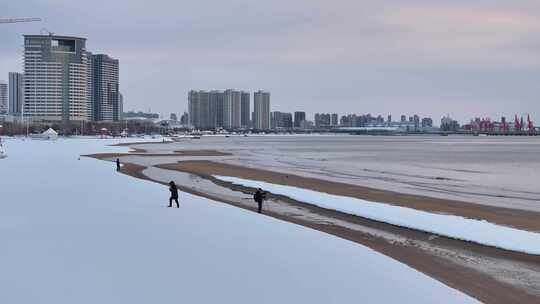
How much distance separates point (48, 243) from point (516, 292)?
1216 cm

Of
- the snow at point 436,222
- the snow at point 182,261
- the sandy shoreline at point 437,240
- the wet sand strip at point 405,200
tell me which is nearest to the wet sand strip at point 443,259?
the sandy shoreline at point 437,240

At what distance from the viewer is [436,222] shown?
2388 cm

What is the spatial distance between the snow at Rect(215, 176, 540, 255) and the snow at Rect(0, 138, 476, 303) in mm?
5206

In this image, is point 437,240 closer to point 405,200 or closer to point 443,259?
point 443,259

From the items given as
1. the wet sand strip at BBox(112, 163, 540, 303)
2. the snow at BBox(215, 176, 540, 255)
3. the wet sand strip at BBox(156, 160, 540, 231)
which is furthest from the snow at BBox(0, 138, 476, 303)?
the wet sand strip at BBox(156, 160, 540, 231)

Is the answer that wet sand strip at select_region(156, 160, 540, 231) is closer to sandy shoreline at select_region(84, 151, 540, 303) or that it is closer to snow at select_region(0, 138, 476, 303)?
sandy shoreline at select_region(84, 151, 540, 303)

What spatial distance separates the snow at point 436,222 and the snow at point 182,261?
17.1 feet

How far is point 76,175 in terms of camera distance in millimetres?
39688

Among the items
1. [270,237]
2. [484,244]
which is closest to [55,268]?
[270,237]

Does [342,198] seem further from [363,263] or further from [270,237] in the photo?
[363,263]

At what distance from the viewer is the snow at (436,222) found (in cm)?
2006

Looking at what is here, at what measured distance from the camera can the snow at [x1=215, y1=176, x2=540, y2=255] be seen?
65.8 feet

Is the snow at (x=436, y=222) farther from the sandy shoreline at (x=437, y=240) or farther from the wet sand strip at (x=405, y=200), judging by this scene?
the wet sand strip at (x=405, y=200)

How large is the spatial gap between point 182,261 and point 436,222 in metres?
12.6
